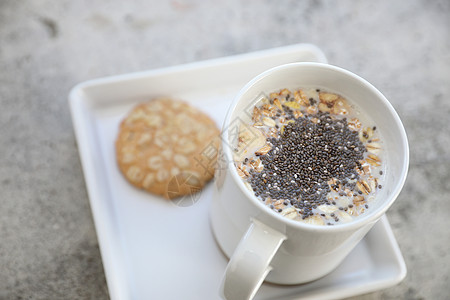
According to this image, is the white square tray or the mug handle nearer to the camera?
the mug handle

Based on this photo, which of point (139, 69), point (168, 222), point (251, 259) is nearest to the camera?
point (251, 259)

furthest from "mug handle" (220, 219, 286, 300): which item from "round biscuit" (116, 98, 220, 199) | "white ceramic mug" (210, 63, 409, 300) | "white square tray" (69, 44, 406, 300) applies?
"round biscuit" (116, 98, 220, 199)

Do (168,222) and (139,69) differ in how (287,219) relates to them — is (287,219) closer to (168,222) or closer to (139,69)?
(168,222)

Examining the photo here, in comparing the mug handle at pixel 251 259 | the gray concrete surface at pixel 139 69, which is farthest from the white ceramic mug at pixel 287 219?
the gray concrete surface at pixel 139 69

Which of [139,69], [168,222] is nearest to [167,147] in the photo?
[168,222]

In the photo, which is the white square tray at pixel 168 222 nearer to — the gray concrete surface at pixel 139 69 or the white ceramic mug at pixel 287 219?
the white ceramic mug at pixel 287 219

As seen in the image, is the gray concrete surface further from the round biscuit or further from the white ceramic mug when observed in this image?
the white ceramic mug

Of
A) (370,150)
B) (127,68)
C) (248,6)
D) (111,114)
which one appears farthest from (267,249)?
(248,6)
